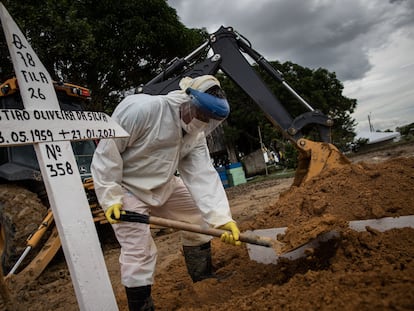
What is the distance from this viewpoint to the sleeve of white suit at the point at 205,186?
2494mm

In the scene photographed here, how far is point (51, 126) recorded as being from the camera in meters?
1.76

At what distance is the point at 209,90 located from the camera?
7.67 ft

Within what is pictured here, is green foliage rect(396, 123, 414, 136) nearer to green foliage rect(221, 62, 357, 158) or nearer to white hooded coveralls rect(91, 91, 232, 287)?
green foliage rect(221, 62, 357, 158)

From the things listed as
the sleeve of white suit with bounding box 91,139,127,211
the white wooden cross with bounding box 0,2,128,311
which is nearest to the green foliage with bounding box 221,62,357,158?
the sleeve of white suit with bounding box 91,139,127,211

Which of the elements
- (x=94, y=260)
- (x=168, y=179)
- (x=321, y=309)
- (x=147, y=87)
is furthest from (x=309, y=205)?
(x=147, y=87)

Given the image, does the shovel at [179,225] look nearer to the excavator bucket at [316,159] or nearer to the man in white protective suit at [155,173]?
the man in white protective suit at [155,173]

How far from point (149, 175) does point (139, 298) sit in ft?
2.71

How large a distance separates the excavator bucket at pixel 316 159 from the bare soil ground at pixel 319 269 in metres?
0.48

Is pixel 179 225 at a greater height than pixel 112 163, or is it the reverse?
pixel 112 163

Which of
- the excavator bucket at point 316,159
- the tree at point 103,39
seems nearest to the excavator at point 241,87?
the excavator bucket at point 316,159

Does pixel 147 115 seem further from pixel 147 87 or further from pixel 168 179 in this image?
pixel 147 87

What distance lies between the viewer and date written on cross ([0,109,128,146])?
5.04 feet

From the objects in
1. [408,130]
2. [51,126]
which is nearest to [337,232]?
[51,126]

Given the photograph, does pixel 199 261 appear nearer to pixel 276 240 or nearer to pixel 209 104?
pixel 276 240
